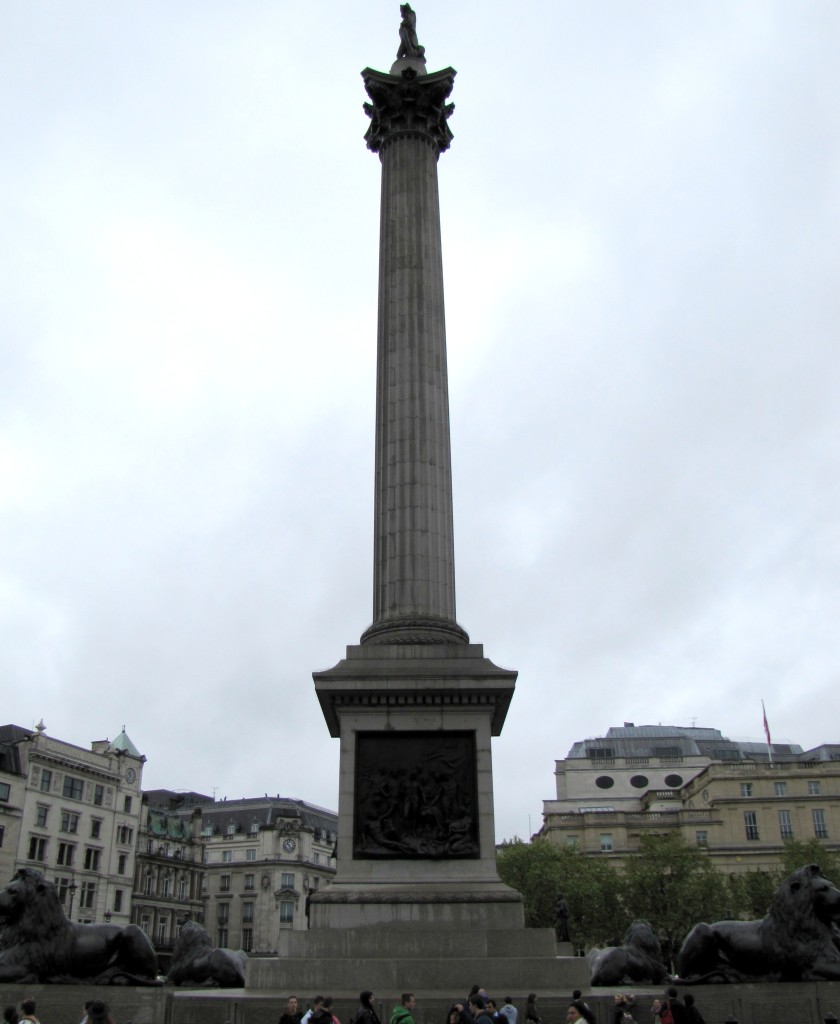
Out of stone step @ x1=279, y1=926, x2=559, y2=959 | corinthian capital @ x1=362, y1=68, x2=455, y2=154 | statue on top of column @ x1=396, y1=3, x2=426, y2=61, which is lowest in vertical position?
stone step @ x1=279, y1=926, x2=559, y2=959

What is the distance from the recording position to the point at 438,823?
21359mm

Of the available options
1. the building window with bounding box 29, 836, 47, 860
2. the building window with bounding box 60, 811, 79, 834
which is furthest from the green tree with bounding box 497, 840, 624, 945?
the building window with bounding box 29, 836, 47, 860

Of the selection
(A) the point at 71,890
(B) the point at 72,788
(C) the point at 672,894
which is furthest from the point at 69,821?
(C) the point at 672,894

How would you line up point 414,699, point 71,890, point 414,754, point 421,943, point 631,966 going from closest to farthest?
point 631,966, point 421,943, point 414,754, point 414,699, point 71,890

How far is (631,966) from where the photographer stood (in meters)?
19.5

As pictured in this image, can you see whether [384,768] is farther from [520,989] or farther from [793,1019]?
[793,1019]

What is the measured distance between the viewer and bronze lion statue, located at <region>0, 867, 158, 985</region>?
1772 centimetres

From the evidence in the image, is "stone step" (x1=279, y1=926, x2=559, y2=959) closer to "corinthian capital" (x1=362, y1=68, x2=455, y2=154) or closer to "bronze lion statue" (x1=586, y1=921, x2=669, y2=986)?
"bronze lion statue" (x1=586, y1=921, x2=669, y2=986)

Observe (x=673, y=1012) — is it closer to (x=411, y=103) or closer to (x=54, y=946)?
(x=54, y=946)

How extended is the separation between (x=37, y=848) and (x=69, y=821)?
4044 mm

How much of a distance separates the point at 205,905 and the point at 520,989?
3852 inches

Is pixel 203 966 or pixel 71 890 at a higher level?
pixel 71 890

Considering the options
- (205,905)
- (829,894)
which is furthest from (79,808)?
(829,894)

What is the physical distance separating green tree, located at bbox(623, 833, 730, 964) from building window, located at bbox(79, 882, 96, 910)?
4099cm
